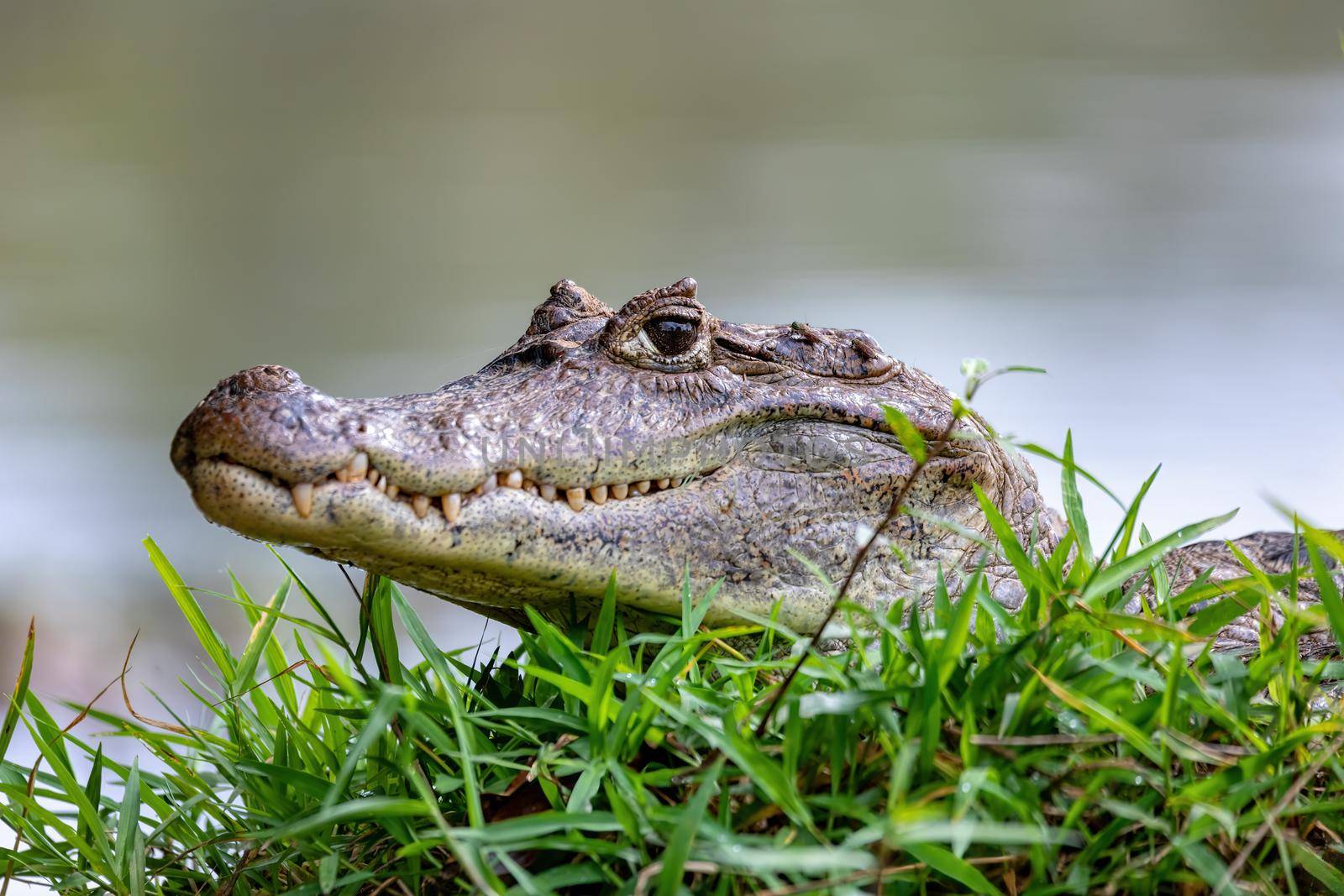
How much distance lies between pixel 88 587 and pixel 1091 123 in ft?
31.0

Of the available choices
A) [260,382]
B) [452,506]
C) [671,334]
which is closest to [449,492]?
[452,506]

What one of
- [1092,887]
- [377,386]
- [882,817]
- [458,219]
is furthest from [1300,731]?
[458,219]

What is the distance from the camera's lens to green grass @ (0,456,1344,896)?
3.45 feet

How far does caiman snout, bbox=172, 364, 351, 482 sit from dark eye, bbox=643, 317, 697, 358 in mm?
654

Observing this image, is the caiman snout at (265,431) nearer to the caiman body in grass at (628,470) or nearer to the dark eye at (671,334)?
the caiman body in grass at (628,470)

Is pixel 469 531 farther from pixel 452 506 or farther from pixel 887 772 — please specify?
pixel 887 772

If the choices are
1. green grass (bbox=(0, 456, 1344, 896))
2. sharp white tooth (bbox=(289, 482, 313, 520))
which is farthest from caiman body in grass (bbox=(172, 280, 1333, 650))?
green grass (bbox=(0, 456, 1344, 896))

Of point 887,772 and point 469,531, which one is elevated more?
point 469,531

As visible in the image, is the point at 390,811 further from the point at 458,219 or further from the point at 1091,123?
the point at 1091,123

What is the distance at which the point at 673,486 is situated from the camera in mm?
1933

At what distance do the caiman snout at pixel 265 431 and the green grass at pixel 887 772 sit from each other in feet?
1.06

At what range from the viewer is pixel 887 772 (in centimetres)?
114

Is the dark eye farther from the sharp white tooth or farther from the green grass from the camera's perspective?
the sharp white tooth

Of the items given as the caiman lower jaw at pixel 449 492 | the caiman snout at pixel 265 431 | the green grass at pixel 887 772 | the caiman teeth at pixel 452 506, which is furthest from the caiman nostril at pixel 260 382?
the green grass at pixel 887 772
